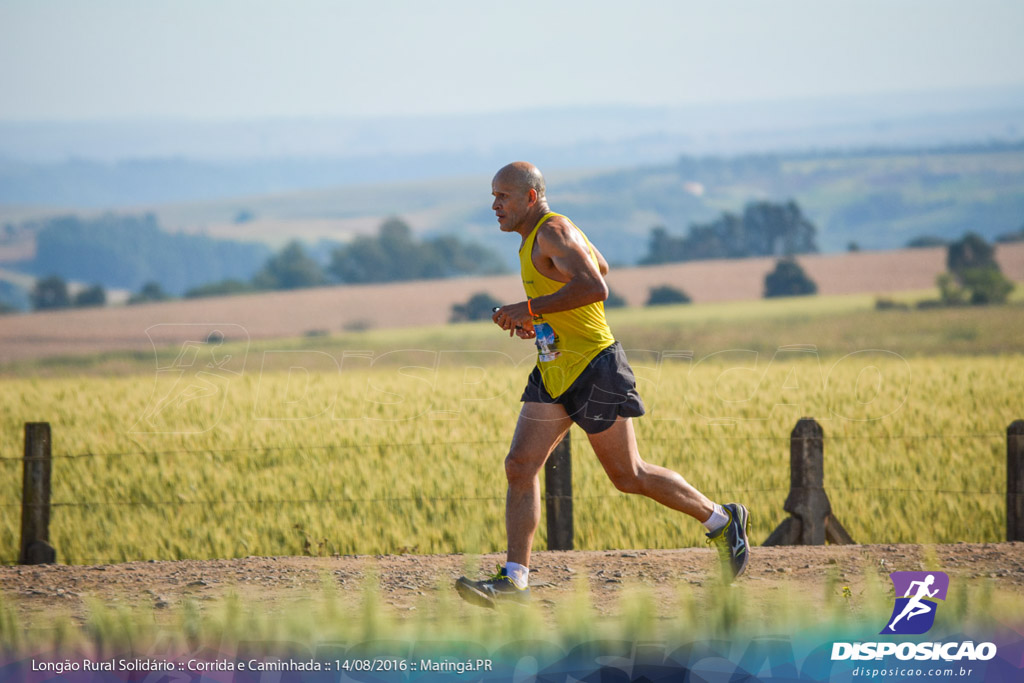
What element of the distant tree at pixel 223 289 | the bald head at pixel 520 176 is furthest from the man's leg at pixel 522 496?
the distant tree at pixel 223 289

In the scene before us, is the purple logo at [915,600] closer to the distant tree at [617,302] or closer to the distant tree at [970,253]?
the distant tree at [617,302]

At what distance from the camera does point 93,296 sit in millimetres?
91375

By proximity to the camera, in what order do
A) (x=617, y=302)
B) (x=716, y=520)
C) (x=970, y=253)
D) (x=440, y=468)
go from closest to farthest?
(x=716, y=520), (x=440, y=468), (x=970, y=253), (x=617, y=302)

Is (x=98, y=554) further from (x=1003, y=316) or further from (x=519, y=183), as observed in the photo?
(x=1003, y=316)

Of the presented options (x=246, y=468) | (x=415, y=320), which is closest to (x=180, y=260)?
(x=415, y=320)

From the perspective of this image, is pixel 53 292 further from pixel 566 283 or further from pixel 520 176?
pixel 566 283

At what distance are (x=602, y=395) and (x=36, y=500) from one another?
375cm

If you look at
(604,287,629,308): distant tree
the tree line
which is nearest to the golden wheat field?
(604,287,629,308): distant tree

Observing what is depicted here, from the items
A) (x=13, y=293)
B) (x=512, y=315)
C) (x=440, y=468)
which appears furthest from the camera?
(x=13, y=293)

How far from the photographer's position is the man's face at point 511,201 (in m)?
5.48

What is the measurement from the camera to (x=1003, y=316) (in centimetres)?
4278

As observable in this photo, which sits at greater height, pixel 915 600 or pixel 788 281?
pixel 788 281

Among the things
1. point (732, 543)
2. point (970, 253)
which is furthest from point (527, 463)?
point (970, 253)

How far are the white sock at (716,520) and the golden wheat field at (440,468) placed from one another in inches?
46.6
